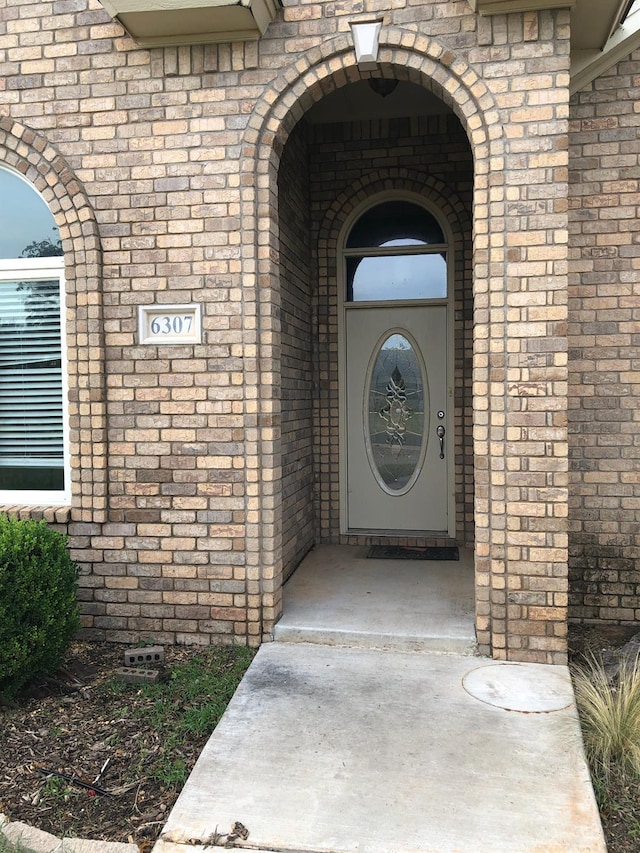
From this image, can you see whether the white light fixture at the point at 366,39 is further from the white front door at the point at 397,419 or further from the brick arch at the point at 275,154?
the white front door at the point at 397,419

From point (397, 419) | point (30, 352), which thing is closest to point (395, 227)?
point (397, 419)

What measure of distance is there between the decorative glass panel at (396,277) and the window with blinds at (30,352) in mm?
2639

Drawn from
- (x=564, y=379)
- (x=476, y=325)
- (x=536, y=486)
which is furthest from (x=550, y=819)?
(x=476, y=325)

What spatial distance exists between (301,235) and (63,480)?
2783 mm

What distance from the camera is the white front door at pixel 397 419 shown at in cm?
582

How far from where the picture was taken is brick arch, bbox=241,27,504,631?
376 centimetres

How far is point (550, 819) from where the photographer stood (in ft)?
8.16

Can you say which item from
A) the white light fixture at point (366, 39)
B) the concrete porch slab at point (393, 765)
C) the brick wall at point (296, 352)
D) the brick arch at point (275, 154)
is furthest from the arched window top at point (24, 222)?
the concrete porch slab at point (393, 765)

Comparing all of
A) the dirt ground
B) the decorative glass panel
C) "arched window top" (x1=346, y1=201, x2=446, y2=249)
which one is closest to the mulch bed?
the dirt ground

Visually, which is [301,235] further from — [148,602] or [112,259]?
[148,602]

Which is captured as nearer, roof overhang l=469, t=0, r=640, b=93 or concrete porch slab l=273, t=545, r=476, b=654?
roof overhang l=469, t=0, r=640, b=93

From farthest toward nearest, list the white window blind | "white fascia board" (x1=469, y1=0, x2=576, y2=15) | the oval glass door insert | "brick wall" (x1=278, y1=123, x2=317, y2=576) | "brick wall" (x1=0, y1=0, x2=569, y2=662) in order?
the oval glass door insert → "brick wall" (x1=278, y1=123, x2=317, y2=576) → the white window blind → "brick wall" (x1=0, y1=0, x2=569, y2=662) → "white fascia board" (x1=469, y1=0, x2=576, y2=15)

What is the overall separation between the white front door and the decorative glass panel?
117mm

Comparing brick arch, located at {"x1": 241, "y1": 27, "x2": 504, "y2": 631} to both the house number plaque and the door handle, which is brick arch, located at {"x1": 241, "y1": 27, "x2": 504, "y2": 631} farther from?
the door handle
